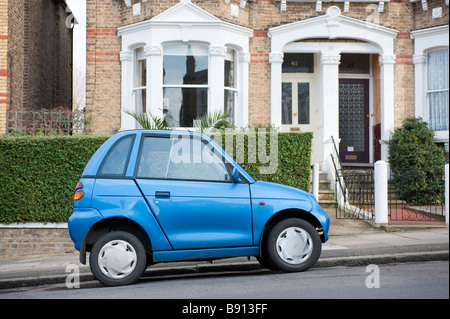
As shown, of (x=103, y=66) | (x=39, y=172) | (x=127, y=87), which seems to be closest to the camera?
(x=39, y=172)

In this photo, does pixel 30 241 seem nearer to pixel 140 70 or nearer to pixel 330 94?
pixel 140 70

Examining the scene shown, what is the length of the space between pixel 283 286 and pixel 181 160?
200 cm

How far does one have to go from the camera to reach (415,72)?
15.0 meters

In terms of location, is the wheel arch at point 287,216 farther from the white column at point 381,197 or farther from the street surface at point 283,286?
the white column at point 381,197

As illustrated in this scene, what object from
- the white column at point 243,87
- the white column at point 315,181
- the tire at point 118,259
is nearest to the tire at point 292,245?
the tire at point 118,259

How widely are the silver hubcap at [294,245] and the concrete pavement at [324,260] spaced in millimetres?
898

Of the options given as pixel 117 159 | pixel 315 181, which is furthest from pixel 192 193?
pixel 315 181

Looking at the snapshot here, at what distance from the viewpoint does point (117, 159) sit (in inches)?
259

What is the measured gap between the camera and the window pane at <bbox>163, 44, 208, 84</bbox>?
1398 cm

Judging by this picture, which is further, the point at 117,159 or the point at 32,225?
the point at 32,225

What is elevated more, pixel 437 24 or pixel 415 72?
pixel 437 24

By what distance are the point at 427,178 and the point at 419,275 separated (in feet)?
23.8
